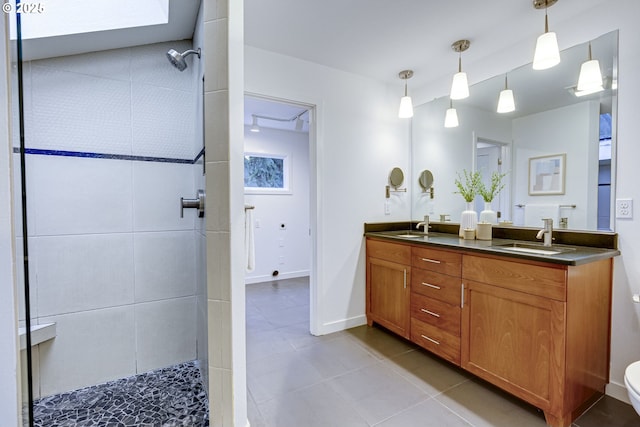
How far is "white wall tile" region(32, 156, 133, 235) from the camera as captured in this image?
1.57 m

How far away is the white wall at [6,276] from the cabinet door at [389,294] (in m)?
2.15

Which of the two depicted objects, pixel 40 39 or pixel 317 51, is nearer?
pixel 40 39

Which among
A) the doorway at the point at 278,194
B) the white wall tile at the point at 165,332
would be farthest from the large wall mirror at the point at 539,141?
the white wall tile at the point at 165,332

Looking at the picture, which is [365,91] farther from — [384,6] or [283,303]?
[283,303]

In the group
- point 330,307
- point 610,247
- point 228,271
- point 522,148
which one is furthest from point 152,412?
point 522,148

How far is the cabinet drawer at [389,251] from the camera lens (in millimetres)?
2281

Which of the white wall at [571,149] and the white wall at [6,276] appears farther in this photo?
the white wall at [571,149]

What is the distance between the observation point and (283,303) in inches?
131

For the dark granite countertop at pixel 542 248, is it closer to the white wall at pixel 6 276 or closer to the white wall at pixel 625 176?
the white wall at pixel 625 176

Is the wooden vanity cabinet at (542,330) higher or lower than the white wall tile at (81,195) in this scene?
lower

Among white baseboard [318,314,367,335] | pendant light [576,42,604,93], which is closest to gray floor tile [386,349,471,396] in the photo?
white baseboard [318,314,367,335]

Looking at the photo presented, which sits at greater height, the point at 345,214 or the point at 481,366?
the point at 345,214

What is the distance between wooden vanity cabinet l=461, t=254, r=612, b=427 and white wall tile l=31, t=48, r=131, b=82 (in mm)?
2463

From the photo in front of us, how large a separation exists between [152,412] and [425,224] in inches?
99.1
